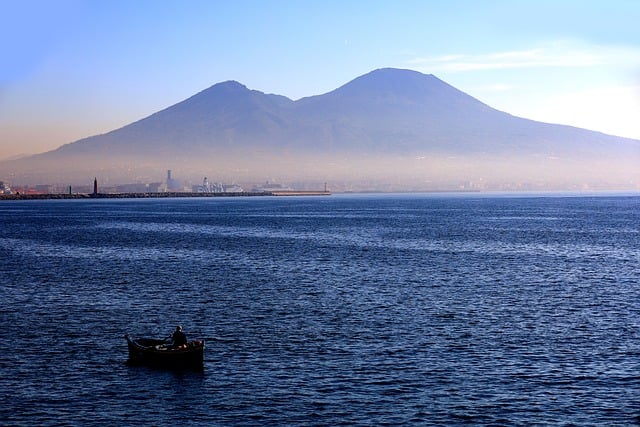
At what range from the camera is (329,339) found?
145 ft

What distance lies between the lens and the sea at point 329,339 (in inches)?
1259

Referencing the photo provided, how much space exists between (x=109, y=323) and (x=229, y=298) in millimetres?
12387

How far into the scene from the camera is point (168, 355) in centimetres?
3888

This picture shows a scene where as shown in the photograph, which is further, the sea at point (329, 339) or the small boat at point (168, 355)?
the small boat at point (168, 355)

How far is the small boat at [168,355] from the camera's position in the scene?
38.2 metres

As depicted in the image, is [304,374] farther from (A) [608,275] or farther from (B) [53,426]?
(A) [608,275]

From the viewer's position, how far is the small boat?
125 feet

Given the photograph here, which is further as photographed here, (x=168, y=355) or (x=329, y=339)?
(x=329, y=339)

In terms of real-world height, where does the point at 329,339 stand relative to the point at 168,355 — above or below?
below

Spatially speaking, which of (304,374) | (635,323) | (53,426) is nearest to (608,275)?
(635,323)

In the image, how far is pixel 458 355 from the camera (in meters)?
40.3

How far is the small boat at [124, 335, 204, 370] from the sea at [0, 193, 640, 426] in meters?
0.58

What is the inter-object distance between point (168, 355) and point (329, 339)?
9.62 m

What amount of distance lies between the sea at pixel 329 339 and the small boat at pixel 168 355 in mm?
585
